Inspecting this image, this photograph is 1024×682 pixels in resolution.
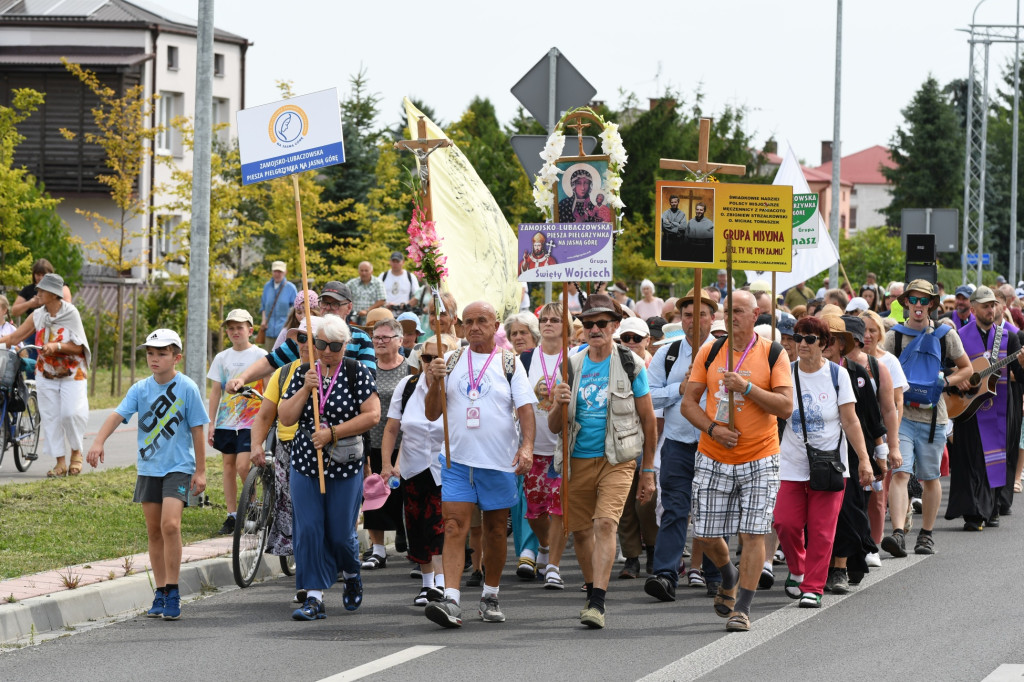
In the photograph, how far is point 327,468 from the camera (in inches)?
354

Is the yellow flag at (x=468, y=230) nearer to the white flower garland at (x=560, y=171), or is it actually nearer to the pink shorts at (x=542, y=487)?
the pink shorts at (x=542, y=487)

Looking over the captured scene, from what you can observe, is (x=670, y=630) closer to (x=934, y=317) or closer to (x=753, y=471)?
(x=753, y=471)

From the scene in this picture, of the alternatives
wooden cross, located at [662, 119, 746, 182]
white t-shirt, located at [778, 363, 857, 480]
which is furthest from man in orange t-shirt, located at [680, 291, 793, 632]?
wooden cross, located at [662, 119, 746, 182]

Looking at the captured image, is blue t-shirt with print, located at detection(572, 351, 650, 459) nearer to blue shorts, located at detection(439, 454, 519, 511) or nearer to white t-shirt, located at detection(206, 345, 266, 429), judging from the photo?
blue shorts, located at detection(439, 454, 519, 511)

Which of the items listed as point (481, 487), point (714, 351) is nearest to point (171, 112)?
point (481, 487)

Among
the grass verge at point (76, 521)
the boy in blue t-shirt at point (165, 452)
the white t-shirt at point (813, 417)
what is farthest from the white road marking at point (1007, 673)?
the grass verge at point (76, 521)

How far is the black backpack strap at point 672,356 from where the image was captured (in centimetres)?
1006

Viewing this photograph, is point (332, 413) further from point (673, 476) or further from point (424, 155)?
point (673, 476)

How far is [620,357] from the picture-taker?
9.01 meters

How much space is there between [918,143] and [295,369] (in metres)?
79.0

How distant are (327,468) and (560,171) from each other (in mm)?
2555

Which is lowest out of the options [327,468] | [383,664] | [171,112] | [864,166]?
[383,664]

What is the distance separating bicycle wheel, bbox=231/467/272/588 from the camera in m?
9.70

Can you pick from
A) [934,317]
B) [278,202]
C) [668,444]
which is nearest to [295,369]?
[668,444]
